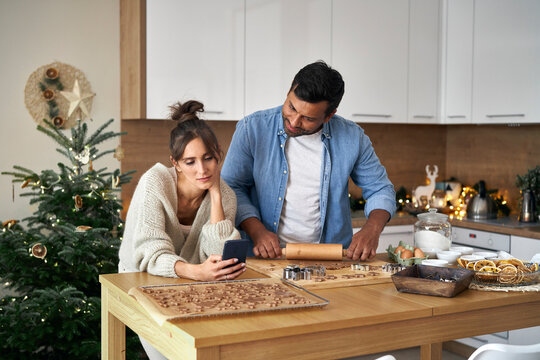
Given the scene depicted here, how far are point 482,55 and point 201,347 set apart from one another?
3.32 m

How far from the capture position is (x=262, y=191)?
7.78ft

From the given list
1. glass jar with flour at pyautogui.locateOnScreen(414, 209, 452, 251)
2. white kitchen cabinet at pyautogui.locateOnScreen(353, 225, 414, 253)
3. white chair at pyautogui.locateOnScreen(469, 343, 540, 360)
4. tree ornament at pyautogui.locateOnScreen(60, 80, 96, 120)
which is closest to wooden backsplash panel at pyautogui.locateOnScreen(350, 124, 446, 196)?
white kitchen cabinet at pyautogui.locateOnScreen(353, 225, 414, 253)

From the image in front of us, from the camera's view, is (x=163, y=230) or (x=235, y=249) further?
(x=163, y=230)

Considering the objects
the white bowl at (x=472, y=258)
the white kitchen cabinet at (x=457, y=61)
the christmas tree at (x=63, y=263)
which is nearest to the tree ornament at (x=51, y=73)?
the christmas tree at (x=63, y=263)

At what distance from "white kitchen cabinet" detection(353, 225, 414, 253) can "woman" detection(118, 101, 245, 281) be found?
6.74 ft

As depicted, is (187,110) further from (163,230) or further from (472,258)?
(472,258)

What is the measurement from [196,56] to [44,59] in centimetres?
85

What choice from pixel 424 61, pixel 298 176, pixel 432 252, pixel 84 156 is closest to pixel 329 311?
pixel 432 252

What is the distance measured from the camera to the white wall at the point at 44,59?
335cm

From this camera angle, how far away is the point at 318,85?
6.77ft

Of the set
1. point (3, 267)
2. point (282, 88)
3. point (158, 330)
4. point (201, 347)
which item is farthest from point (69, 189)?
point (201, 347)

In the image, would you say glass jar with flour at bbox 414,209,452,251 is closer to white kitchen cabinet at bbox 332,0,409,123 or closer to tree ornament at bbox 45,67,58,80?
white kitchen cabinet at bbox 332,0,409,123

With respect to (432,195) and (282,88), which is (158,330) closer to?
(282,88)

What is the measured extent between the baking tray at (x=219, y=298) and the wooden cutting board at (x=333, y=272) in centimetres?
10
